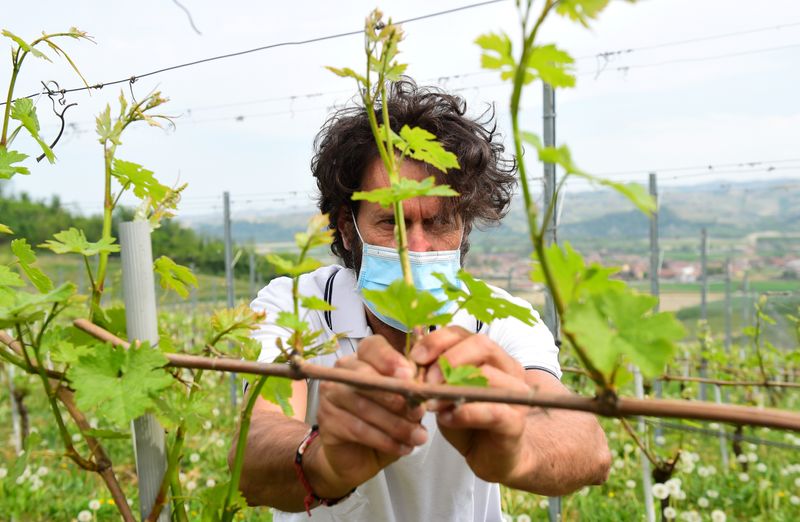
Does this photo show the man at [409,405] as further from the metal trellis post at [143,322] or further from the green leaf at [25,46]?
the green leaf at [25,46]

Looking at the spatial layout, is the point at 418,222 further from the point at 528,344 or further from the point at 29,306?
the point at 29,306

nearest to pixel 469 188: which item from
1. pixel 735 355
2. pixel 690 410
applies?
pixel 690 410

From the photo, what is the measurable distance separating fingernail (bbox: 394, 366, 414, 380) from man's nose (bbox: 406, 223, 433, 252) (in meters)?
0.79

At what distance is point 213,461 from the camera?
17.9 ft

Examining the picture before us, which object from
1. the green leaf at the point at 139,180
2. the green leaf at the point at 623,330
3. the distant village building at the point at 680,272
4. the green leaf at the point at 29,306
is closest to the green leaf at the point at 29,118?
the green leaf at the point at 139,180

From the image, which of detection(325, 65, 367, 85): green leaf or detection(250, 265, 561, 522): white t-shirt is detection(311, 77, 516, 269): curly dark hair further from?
detection(325, 65, 367, 85): green leaf

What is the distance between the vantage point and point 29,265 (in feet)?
3.68

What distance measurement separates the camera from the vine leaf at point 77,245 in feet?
3.19

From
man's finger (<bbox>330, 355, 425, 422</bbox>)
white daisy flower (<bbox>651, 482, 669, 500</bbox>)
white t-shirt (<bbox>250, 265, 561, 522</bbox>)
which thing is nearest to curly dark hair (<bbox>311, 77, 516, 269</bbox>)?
white t-shirt (<bbox>250, 265, 561, 522</bbox>)

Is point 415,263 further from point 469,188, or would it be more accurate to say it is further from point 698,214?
point 698,214

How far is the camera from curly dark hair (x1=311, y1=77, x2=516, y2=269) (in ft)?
6.42

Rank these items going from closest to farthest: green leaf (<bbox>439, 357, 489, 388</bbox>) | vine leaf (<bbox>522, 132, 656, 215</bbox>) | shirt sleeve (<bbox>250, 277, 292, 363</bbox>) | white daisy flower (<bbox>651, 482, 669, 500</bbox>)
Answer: vine leaf (<bbox>522, 132, 656, 215</bbox>), green leaf (<bbox>439, 357, 489, 388</bbox>), shirt sleeve (<bbox>250, 277, 292, 363</bbox>), white daisy flower (<bbox>651, 482, 669, 500</bbox>)

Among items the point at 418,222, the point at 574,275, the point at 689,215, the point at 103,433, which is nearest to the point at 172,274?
the point at 103,433

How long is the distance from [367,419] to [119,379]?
308mm
